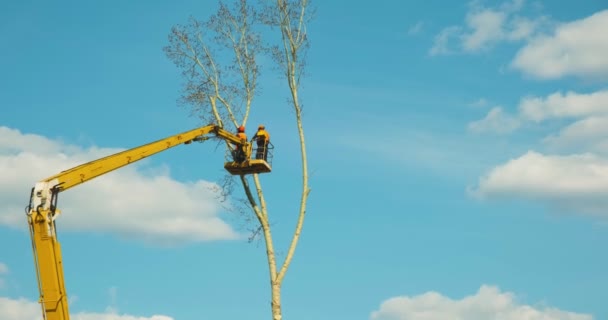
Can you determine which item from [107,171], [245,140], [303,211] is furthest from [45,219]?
[303,211]

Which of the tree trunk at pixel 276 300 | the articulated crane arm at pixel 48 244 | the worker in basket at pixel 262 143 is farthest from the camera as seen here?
the tree trunk at pixel 276 300

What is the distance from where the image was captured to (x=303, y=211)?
26.7 metres

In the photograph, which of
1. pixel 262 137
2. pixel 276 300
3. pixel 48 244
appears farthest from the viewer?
pixel 276 300

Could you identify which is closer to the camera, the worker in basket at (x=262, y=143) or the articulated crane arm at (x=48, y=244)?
the articulated crane arm at (x=48, y=244)

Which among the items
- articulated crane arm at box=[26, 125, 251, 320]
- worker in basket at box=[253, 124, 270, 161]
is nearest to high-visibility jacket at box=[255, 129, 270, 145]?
worker in basket at box=[253, 124, 270, 161]

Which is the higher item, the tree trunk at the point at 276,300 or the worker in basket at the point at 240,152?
the worker in basket at the point at 240,152

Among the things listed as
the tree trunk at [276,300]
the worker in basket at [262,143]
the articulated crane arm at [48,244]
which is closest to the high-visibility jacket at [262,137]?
the worker in basket at [262,143]

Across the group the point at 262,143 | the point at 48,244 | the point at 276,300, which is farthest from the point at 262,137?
the point at 48,244

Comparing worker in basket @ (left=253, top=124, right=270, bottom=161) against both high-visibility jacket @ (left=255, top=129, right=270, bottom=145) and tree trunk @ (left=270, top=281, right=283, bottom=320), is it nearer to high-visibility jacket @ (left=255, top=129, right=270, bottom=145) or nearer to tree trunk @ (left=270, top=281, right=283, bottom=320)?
high-visibility jacket @ (left=255, top=129, right=270, bottom=145)

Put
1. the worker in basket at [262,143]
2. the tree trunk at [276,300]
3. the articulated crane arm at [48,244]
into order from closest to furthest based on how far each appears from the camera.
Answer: the articulated crane arm at [48,244] → the worker in basket at [262,143] → the tree trunk at [276,300]

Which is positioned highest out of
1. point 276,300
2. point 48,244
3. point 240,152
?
point 240,152

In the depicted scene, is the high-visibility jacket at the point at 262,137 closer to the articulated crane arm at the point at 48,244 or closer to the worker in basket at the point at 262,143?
the worker in basket at the point at 262,143

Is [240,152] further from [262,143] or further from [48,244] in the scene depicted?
[48,244]

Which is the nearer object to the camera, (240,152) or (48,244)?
(48,244)
